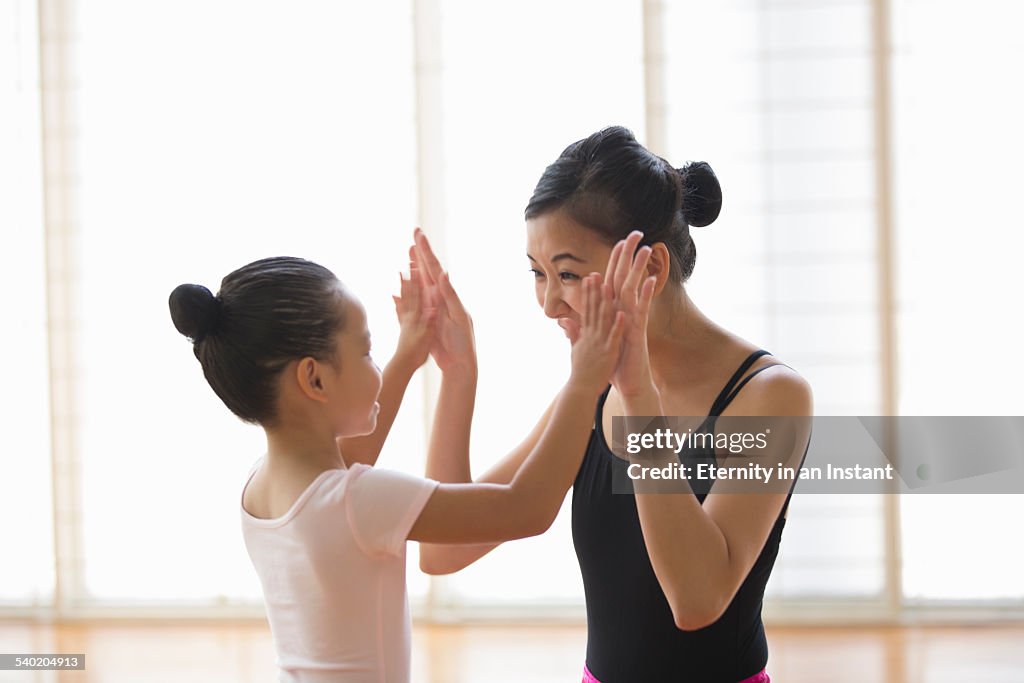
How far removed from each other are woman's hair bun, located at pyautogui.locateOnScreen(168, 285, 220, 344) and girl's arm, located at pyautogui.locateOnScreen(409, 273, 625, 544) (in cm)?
38

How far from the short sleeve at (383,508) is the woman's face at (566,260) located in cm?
36

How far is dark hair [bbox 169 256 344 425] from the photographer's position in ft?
4.21

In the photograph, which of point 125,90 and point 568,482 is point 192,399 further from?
point 568,482

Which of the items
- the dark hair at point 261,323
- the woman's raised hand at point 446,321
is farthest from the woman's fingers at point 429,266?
the dark hair at point 261,323

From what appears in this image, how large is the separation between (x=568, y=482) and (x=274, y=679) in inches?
98.5

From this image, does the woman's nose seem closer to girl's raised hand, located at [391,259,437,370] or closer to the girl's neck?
girl's raised hand, located at [391,259,437,370]

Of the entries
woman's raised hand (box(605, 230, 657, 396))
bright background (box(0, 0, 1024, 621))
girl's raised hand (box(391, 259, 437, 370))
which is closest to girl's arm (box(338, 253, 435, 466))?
girl's raised hand (box(391, 259, 437, 370))

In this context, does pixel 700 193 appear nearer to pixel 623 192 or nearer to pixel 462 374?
pixel 623 192

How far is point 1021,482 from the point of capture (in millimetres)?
3885

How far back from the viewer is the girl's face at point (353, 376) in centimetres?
132

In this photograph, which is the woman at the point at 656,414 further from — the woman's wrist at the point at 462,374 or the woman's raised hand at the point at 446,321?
the woman's wrist at the point at 462,374

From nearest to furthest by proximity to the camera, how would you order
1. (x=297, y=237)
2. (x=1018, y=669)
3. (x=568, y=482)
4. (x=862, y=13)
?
(x=568, y=482), (x=1018, y=669), (x=862, y=13), (x=297, y=237)

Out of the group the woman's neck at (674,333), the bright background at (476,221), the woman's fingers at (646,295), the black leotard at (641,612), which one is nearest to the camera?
the woman's fingers at (646,295)

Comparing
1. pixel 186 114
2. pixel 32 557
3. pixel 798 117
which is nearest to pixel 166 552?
pixel 32 557
